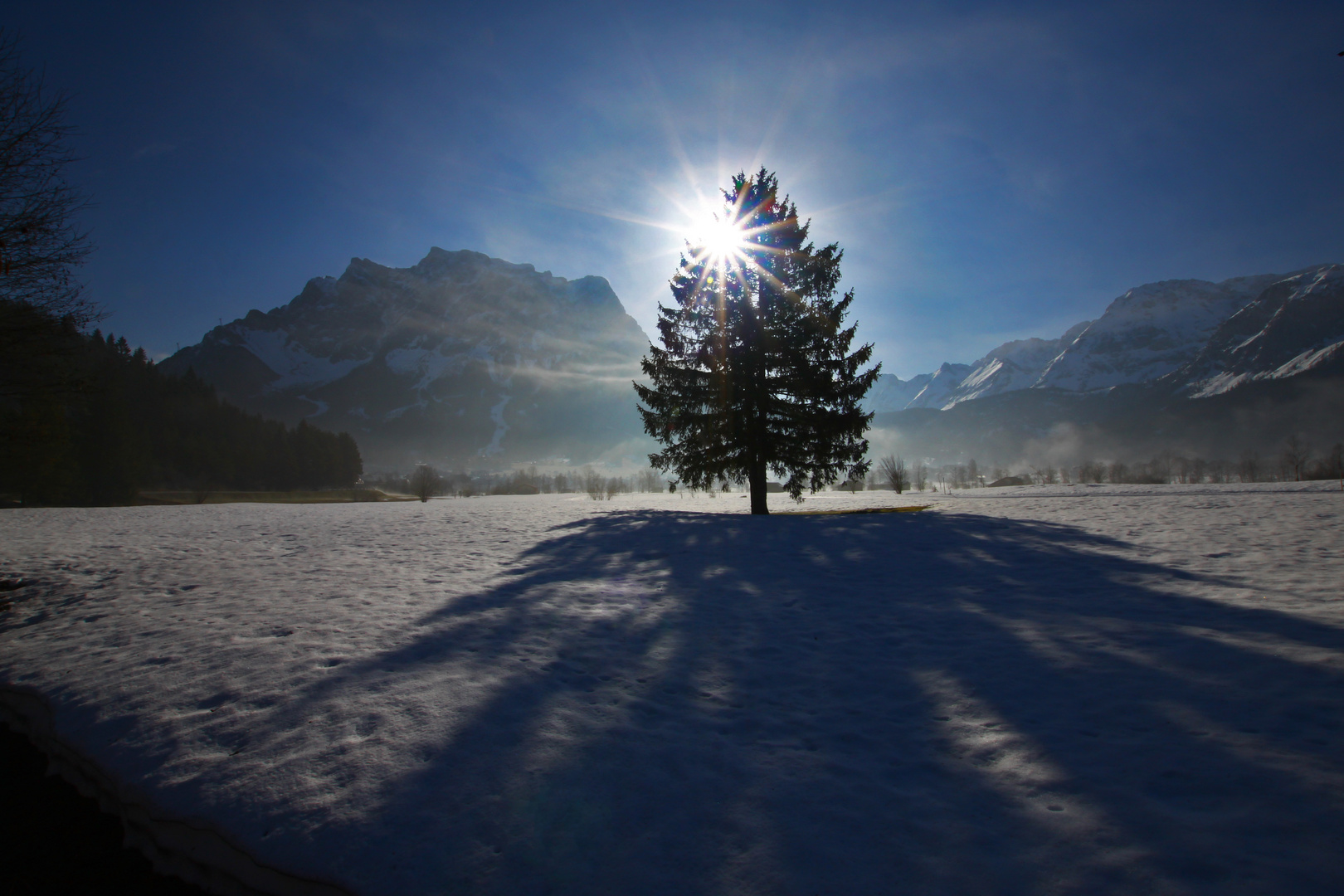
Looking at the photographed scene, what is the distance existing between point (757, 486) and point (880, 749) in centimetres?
1560

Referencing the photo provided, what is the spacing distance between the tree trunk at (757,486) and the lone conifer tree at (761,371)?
0.14ft

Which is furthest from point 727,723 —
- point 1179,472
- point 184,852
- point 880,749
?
point 1179,472

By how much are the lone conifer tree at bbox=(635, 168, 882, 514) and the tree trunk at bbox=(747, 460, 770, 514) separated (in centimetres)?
4

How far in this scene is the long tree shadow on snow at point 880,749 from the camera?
104 inches

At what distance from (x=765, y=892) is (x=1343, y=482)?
4132cm

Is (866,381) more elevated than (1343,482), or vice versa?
(866,381)

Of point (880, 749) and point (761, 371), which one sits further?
point (761, 371)

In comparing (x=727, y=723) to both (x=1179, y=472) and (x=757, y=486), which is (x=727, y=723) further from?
(x=1179, y=472)


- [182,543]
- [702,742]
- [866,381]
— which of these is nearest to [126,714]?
[702,742]

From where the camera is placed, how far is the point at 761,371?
739 inches

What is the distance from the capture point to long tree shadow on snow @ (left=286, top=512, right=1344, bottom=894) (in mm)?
2629

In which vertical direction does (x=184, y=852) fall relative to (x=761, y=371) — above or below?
below

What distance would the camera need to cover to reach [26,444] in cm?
950

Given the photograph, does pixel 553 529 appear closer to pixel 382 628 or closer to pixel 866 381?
pixel 382 628
